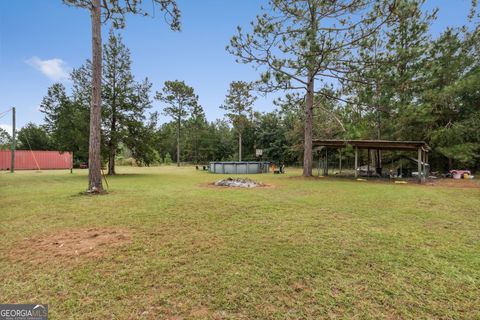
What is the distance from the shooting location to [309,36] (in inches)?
371

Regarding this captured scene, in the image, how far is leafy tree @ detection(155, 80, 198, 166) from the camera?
104ft

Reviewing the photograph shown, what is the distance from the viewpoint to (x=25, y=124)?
35.7 metres

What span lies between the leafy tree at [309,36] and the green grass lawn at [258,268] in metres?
7.91

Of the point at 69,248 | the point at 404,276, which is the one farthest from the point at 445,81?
the point at 69,248

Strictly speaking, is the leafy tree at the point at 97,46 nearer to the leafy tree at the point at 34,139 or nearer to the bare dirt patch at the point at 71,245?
the bare dirt patch at the point at 71,245

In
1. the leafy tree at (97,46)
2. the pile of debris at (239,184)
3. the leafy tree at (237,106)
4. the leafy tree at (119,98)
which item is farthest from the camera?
the leafy tree at (237,106)

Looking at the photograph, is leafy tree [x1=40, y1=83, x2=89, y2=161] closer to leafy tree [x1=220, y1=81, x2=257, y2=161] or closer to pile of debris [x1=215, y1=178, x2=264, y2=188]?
pile of debris [x1=215, y1=178, x2=264, y2=188]

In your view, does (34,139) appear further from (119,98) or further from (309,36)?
(309,36)

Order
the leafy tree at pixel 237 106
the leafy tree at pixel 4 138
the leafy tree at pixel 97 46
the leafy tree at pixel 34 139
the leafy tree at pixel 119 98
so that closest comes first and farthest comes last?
1. the leafy tree at pixel 97 46
2. the leafy tree at pixel 119 98
3. the leafy tree at pixel 237 106
4. the leafy tree at pixel 34 139
5. the leafy tree at pixel 4 138

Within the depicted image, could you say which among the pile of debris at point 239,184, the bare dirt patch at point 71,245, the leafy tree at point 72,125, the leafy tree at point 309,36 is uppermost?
the leafy tree at point 309,36

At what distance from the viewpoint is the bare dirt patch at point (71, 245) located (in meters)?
2.89

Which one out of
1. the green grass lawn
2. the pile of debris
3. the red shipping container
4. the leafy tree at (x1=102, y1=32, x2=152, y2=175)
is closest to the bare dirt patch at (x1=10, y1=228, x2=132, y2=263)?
the green grass lawn

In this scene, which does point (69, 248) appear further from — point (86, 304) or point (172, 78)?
point (172, 78)

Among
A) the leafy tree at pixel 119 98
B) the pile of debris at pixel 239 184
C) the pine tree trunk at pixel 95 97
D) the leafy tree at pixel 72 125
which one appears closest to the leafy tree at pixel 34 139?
the leafy tree at pixel 72 125
